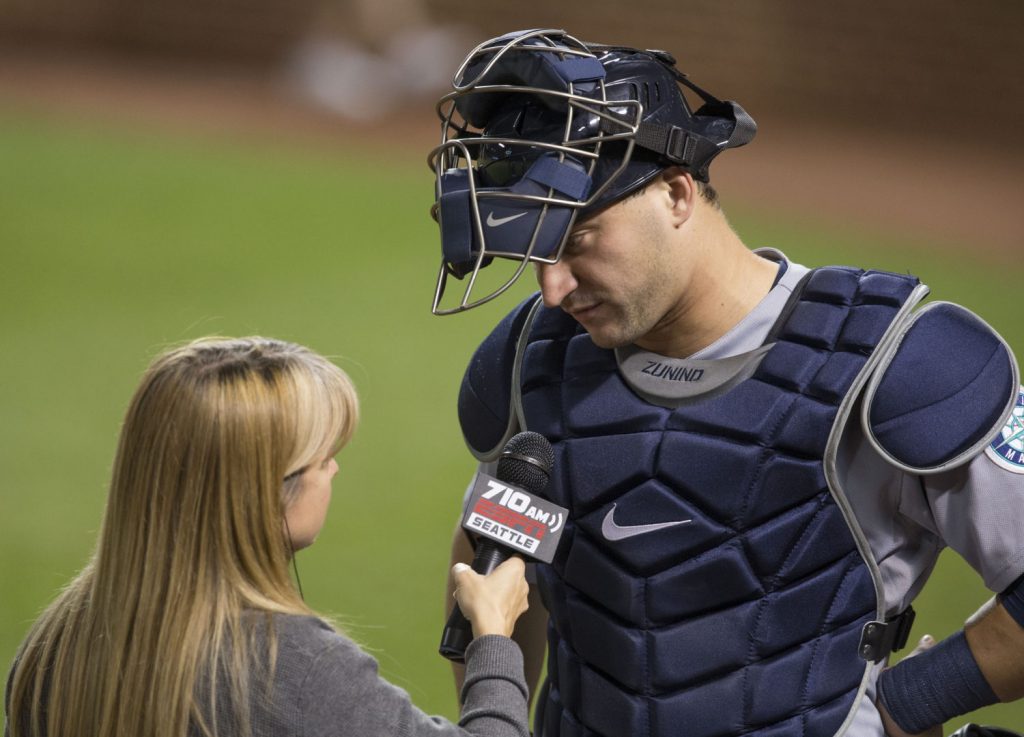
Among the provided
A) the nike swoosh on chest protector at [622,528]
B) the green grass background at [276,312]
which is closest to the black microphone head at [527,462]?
the nike swoosh on chest protector at [622,528]

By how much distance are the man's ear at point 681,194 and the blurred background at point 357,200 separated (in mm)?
2199

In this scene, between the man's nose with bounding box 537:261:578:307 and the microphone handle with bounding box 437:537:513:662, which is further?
the man's nose with bounding box 537:261:578:307

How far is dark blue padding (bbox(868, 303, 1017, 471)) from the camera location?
73.0 inches

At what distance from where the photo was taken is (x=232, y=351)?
1827 mm

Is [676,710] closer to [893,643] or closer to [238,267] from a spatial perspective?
[893,643]

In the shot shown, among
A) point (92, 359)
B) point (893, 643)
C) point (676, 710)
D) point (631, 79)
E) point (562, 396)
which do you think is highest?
point (631, 79)

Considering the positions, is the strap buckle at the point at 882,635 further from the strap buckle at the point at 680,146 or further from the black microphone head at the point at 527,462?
the strap buckle at the point at 680,146

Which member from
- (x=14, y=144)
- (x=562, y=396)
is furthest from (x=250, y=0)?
(x=562, y=396)

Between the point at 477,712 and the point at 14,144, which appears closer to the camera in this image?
the point at 477,712

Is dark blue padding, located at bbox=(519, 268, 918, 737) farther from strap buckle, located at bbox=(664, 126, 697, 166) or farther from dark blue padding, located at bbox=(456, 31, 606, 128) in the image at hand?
dark blue padding, located at bbox=(456, 31, 606, 128)

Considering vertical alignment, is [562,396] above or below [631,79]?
below

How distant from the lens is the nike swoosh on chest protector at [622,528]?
80.8 inches

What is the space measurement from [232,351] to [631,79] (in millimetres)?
772

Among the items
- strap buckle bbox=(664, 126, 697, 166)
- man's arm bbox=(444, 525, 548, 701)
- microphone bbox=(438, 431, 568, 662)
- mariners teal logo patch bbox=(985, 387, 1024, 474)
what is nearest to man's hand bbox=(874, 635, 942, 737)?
mariners teal logo patch bbox=(985, 387, 1024, 474)
